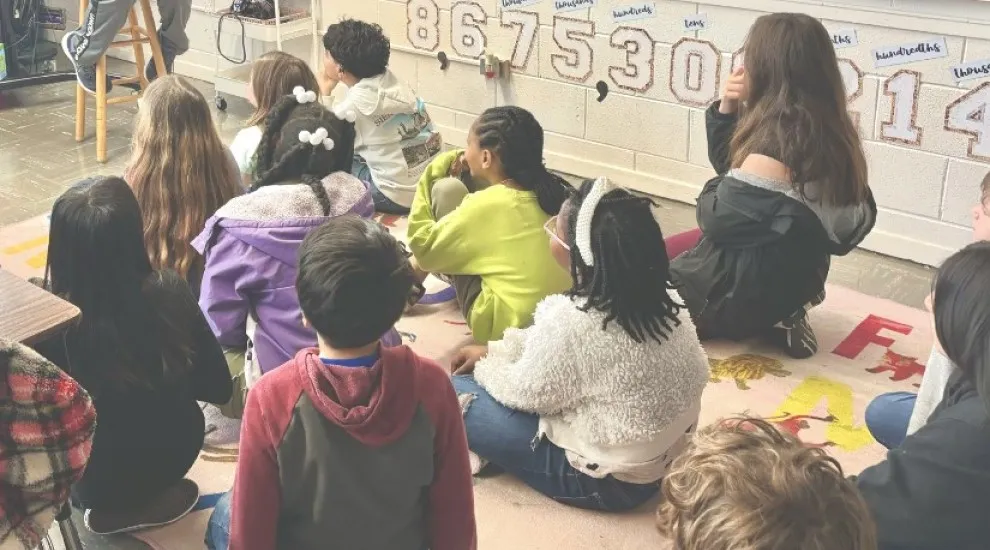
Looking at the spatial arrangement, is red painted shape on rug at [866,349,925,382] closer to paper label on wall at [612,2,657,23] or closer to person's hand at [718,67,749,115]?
person's hand at [718,67,749,115]

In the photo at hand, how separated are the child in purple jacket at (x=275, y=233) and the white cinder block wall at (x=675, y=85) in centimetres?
154

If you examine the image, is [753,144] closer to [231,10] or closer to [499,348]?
[499,348]

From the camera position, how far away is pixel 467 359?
8.02 feet

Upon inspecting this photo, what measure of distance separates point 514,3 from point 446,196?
142cm

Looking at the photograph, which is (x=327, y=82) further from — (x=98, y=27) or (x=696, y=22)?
(x=696, y=22)

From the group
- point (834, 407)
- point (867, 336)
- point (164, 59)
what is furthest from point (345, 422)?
point (164, 59)

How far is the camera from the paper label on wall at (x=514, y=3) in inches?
147

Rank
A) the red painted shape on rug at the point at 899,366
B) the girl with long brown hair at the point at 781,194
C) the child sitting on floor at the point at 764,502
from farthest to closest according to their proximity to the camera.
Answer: the red painted shape on rug at the point at 899,366 → the girl with long brown hair at the point at 781,194 → the child sitting on floor at the point at 764,502

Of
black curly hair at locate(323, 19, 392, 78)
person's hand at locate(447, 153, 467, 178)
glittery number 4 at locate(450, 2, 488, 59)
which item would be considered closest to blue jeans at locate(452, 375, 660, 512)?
person's hand at locate(447, 153, 467, 178)

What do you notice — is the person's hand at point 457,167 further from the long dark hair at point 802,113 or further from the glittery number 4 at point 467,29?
the glittery number 4 at point 467,29

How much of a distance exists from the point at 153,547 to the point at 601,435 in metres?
0.87

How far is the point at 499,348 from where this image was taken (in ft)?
6.93

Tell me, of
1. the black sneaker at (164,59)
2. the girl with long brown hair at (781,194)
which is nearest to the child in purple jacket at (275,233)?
the girl with long brown hair at (781,194)

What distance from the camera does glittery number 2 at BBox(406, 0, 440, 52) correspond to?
4020 mm
